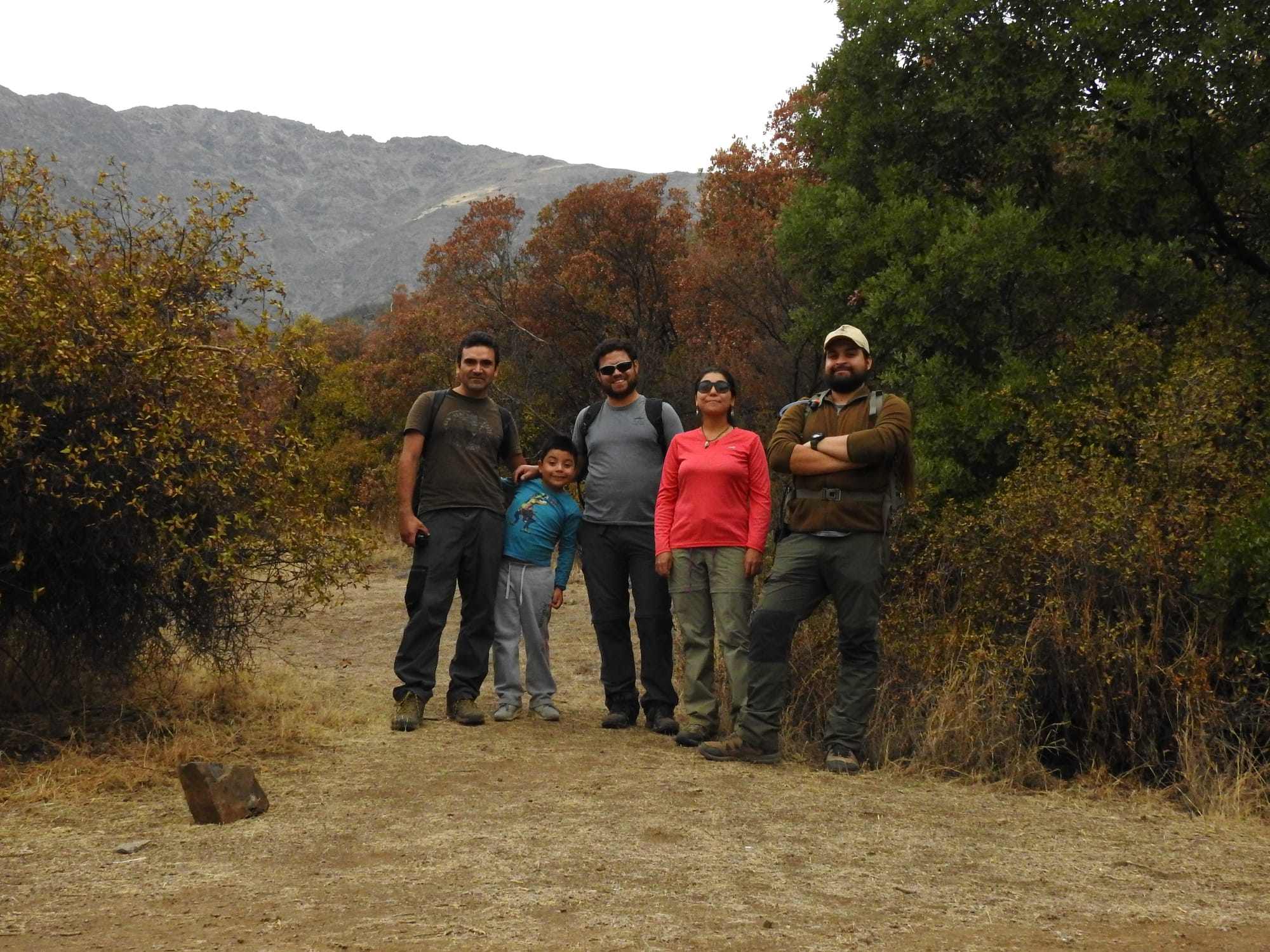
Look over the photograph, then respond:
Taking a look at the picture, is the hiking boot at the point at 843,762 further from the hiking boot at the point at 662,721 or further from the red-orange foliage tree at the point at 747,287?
the red-orange foliage tree at the point at 747,287

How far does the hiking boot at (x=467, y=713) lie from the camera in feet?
21.4

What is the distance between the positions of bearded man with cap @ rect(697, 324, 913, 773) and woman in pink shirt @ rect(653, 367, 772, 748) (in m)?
0.25

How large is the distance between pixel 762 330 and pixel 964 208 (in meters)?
7.77

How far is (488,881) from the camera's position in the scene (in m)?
3.93

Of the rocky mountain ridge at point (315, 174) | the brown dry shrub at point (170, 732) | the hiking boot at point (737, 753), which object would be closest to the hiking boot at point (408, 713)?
the brown dry shrub at point (170, 732)

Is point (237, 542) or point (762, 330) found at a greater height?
point (762, 330)

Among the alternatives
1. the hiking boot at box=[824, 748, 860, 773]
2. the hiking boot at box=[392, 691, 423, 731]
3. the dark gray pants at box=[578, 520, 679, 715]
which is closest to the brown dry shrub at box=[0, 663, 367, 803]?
the hiking boot at box=[392, 691, 423, 731]

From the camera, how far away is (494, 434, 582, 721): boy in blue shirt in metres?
6.79

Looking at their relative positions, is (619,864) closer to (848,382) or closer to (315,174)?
(848,382)

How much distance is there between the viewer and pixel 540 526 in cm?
683

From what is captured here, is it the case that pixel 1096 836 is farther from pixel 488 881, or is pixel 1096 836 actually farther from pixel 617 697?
pixel 617 697

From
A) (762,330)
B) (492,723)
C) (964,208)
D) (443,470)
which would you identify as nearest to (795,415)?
(443,470)

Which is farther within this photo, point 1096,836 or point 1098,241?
point 1098,241

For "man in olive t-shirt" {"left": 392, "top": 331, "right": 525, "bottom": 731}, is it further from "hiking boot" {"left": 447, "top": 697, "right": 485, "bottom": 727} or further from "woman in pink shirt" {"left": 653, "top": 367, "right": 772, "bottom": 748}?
"woman in pink shirt" {"left": 653, "top": 367, "right": 772, "bottom": 748}
